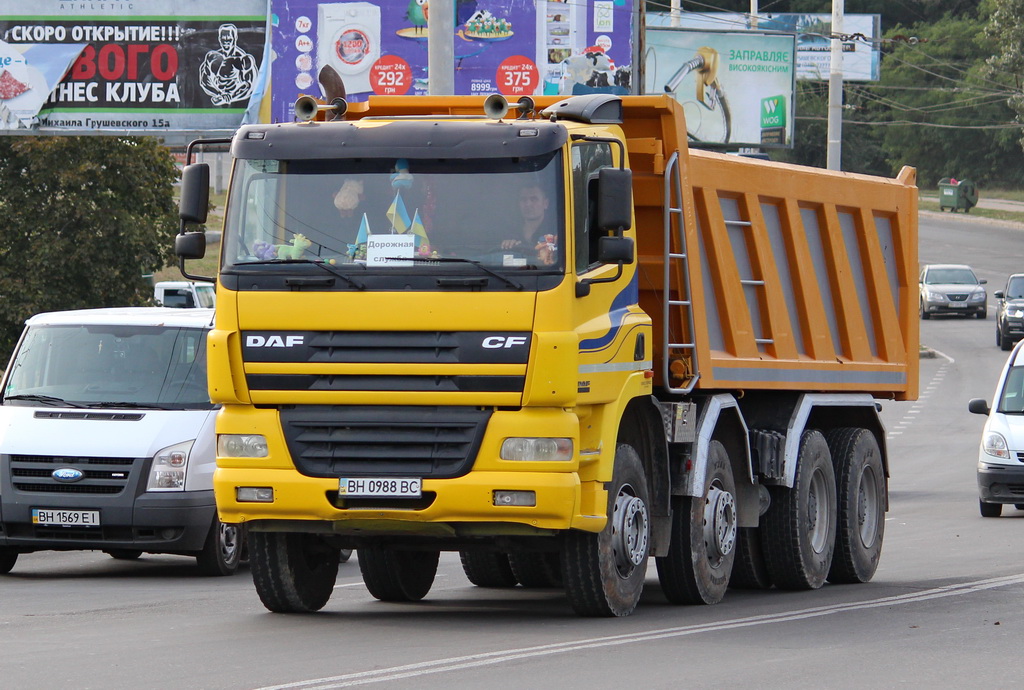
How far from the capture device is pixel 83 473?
1349 cm

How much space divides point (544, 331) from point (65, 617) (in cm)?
374

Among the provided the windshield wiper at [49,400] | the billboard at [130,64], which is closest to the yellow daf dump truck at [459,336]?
the windshield wiper at [49,400]

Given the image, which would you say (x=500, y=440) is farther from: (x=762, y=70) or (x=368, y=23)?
(x=762, y=70)

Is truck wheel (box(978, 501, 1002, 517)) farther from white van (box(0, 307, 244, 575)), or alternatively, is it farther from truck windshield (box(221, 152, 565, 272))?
truck windshield (box(221, 152, 565, 272))

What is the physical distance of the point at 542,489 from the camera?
10008 millimetres

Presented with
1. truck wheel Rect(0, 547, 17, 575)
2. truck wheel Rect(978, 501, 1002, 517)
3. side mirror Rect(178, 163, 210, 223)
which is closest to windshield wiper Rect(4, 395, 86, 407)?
truck wheel Rect(0, 547, 17, 575)

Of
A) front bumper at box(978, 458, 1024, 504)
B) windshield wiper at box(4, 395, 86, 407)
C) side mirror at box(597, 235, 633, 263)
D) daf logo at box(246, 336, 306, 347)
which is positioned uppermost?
side mirror at box(597, 235, 633, 263)

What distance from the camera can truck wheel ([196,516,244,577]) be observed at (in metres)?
14.0

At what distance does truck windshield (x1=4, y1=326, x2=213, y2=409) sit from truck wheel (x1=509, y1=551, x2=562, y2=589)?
263cm

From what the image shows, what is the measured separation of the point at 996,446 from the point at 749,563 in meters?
7.41

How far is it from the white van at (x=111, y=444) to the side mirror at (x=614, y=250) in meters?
4.60

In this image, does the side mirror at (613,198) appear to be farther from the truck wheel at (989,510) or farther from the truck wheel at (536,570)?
the truck wheel at (989,510)

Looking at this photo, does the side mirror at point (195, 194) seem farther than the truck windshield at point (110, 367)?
No

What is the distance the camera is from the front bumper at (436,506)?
1004 cm
